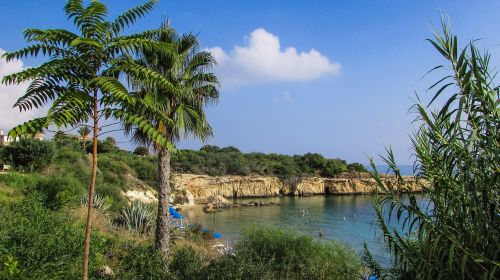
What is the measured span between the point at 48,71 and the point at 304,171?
192 feet

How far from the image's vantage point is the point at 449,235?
5668 mm

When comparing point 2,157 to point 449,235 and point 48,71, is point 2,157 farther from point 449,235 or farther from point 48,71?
point 449,235

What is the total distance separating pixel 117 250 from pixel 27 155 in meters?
15.7

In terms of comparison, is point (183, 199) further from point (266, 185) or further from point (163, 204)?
point (163, 204)

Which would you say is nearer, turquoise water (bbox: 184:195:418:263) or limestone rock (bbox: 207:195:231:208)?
turquoise water (bbox: 184:195:418:263)

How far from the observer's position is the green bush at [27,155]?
920 inches

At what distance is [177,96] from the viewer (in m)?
11.7

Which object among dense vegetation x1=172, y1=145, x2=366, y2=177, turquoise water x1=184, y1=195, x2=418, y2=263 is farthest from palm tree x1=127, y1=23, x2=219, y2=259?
dense vegetation x1=172, y1=145, x2=366, y2=177

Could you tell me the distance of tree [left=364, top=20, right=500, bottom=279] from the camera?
5055 millimetres

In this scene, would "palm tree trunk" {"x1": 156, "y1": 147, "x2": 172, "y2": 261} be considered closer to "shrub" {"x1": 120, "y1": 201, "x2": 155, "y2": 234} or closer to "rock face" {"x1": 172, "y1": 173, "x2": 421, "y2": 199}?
"shrub" {"x1": 120, "y1": 201, "x2": 155, "y2": 234}

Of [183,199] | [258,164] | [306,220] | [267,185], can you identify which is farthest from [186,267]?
[258,164]

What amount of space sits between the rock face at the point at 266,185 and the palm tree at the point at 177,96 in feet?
99.9

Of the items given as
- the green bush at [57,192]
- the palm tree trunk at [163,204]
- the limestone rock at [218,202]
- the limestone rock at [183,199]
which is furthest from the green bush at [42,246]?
the limestone rock at [218,202]

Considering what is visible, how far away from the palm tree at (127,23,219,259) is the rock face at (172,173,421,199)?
30.5m
